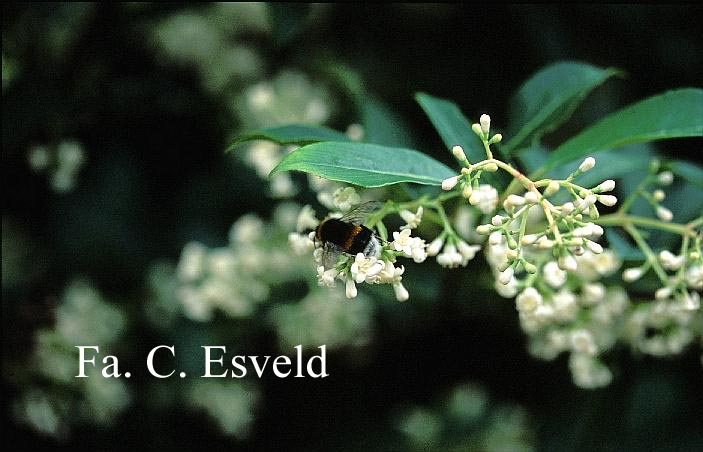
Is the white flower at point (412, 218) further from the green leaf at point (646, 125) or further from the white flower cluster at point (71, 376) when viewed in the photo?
the white flower cluster at point (71, 376)

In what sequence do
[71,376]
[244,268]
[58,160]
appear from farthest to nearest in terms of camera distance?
1. [71,376]
2. [58,160]
3. [244,268]

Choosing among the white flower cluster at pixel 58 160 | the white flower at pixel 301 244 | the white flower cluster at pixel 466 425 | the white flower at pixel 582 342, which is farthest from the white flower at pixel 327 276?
the white flower cluster at pixel 466 425

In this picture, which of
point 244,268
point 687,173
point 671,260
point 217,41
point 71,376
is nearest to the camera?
point 671,260

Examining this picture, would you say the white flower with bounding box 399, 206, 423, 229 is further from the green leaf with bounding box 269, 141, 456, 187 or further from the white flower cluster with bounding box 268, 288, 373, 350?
the white flower cluster with bounding box 268, 288, 373, 350

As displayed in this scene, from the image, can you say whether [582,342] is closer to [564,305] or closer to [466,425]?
[564,305]

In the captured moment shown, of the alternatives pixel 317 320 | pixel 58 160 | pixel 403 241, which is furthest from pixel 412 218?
pixel 58 160
